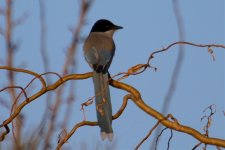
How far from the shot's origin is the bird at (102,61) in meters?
2.48

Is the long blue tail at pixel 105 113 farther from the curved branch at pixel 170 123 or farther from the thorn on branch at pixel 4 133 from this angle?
the thorn on branch at pixel 4 133

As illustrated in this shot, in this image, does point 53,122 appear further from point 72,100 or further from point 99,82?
point 72,100

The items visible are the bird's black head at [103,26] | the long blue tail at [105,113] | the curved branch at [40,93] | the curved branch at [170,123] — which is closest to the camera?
the curved branch at [170,123]

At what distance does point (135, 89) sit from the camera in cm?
220

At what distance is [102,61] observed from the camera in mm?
3133

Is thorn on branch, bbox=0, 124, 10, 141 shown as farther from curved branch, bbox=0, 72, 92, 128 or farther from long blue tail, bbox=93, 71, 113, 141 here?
long blue tail, bbox=93, 71, 113, 141

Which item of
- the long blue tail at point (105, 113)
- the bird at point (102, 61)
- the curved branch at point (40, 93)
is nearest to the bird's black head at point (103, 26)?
the bird at point (102, 61)

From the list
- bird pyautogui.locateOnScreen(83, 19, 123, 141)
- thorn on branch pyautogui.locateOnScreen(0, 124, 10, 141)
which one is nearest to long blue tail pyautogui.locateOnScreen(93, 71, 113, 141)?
bird pyautogui.locateOnScreen(83, 19, 123, 141)

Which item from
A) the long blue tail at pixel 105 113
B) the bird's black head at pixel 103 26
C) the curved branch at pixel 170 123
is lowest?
the long blue tail at pixel 105 113

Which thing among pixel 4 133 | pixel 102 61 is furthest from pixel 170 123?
pixel 102 61

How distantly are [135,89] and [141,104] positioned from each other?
0.36ft

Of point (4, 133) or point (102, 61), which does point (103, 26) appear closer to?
point (102, 61)

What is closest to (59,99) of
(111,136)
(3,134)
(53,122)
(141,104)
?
(53,122)

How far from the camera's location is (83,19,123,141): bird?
2.48m
